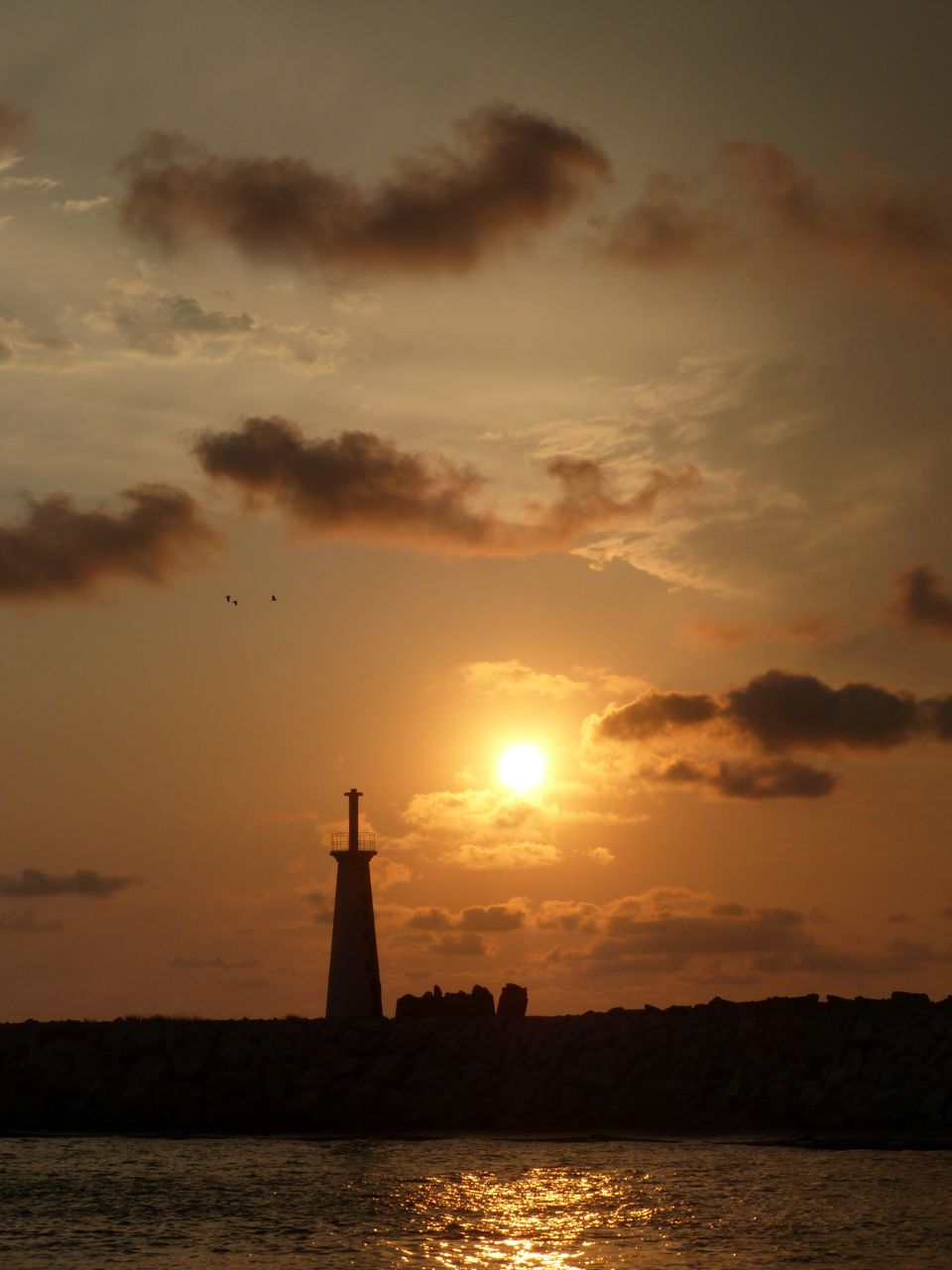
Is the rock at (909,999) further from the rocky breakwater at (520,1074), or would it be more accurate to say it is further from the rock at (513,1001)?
the rock at (513,1001)

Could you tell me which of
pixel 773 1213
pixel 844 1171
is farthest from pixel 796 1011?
pixel 773 1213

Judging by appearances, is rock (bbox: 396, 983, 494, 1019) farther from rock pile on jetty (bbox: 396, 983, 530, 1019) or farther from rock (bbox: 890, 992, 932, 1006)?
rock (bbox: 890, 992, 932, 1006)

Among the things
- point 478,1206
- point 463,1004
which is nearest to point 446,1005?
point 463,1004

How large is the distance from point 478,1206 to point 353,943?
2926 centimetres

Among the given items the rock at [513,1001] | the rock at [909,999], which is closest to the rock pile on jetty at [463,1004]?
the rock at [513,1001]

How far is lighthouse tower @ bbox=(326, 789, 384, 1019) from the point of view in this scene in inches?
2306

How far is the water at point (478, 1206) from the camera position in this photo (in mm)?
26062

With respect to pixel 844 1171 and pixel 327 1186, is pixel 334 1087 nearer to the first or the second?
pixel 327 1186

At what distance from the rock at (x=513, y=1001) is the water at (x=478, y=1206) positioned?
12.8 meters

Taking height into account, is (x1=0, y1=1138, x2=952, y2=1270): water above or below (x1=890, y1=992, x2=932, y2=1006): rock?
below

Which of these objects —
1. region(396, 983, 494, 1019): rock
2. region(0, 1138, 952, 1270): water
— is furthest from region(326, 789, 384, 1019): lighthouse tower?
region(0, 1138, 952, 1270): water

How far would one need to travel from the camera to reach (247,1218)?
30000 millimetres

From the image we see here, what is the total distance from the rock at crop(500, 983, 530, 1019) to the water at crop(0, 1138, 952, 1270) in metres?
12.8

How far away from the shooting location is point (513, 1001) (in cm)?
5331
